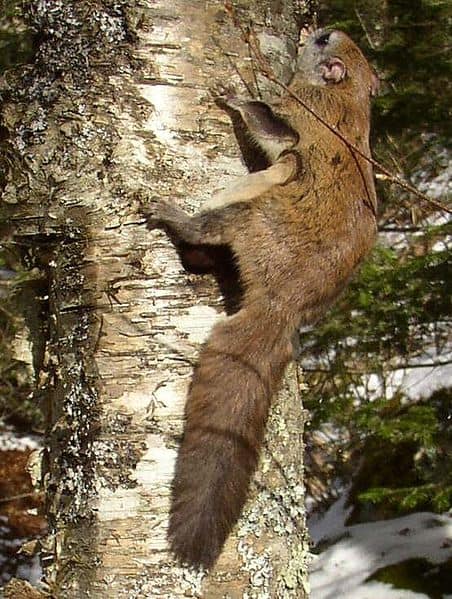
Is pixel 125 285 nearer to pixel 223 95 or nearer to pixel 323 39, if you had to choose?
pixel 223 95

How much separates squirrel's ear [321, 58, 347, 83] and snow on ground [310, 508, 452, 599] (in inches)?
135

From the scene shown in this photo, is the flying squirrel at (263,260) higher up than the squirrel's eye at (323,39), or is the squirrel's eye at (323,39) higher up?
the squirrel's eye at (323,39)

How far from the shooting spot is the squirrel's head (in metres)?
2.90

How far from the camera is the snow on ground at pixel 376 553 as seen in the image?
211 inches

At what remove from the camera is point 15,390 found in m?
8.49

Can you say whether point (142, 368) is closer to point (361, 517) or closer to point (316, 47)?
point (316, 47)

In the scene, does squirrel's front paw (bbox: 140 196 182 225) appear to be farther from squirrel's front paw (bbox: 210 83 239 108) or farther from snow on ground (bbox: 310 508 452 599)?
snow on ground (bbox: 310 508 452 599)

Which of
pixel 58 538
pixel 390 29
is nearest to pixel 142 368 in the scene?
pixel 58 538

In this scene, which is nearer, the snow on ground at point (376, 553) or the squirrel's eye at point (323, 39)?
the squirrel's eye at point (323, 39)

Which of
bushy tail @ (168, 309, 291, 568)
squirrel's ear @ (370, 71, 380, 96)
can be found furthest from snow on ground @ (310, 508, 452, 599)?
bushy tail @ (168, 309, 291, 568)

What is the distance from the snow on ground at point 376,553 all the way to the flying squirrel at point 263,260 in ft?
11.4

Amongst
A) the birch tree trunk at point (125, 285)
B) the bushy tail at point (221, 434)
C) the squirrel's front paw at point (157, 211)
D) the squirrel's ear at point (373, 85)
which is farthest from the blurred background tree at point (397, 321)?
the squirrel's front paw at point (157, 211)

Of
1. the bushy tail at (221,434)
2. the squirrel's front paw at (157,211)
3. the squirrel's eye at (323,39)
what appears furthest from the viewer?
the squirrel's eye at (323,39)

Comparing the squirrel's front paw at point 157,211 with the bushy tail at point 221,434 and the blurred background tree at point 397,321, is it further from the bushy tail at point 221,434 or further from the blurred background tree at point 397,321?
the blurred background tree at point 397,321
